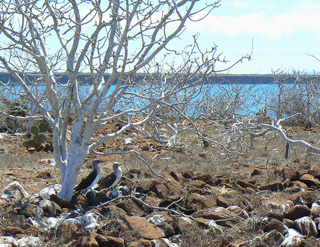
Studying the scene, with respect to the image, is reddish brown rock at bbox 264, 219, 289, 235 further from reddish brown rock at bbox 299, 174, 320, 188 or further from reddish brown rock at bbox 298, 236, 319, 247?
reddish brown rock at bbox 299, 174, 320, 188

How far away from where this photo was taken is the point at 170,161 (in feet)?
30.5

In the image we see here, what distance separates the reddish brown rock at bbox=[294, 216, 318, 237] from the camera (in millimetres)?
4574

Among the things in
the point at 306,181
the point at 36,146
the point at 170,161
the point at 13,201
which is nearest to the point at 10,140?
the point at 36,146

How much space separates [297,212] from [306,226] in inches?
11.3

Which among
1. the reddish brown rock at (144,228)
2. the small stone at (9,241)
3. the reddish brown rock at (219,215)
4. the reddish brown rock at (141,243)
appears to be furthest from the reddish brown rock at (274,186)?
the small stone at (9,241)

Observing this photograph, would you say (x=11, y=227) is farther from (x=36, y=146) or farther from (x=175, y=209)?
(x=36, y=146)

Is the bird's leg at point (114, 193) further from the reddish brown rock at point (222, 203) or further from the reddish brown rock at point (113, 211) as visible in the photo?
the reddish brown rock at point (222, 203)

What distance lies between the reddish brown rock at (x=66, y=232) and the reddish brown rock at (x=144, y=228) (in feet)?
1.83

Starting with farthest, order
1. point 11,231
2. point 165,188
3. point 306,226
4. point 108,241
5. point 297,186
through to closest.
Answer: point 297,186 → point 165,188 → point 306,226 → point 11,231 → point 108,241

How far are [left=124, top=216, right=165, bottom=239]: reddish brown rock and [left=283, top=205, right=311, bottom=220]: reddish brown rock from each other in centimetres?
133

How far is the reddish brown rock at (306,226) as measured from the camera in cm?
457

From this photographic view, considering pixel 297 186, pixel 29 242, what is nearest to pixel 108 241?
pixel 29 242

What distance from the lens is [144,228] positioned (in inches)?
177

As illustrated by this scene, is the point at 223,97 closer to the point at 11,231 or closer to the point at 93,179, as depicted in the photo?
the point at 93,179
